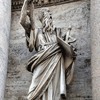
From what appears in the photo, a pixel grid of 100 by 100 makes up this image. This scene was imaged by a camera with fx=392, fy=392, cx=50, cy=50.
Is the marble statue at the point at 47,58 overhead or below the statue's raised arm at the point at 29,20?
below

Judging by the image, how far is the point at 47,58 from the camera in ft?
17.9

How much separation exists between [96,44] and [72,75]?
575 millimetres

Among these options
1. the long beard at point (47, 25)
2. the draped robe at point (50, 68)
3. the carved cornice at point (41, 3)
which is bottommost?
the draped robe at point (50, 68)

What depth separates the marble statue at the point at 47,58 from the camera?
5.21 metres

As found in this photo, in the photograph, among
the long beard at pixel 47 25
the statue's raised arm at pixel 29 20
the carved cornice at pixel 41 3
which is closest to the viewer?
the statue's raised arm at pixel 29 20

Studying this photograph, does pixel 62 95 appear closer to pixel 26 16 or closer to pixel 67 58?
pixel 67 58

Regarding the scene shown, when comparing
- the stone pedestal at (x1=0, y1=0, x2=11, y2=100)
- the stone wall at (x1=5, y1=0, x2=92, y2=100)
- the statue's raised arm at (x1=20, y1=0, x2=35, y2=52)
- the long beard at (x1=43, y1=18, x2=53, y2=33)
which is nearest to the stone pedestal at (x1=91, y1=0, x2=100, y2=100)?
the stone wall at (x1=5, y1=0, x2=92, y2=100)

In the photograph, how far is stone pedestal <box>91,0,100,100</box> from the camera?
5071mm

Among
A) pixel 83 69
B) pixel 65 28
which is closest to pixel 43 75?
pixel 83 69

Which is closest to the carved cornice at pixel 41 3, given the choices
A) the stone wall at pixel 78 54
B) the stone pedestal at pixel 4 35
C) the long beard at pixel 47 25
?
the stone wall at pixel 78 54

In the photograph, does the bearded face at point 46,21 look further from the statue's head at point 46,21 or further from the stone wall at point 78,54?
the stone wall at point 78,54

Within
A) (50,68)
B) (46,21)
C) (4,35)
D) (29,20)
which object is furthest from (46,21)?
(50,68)

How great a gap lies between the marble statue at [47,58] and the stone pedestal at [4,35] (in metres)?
0.42

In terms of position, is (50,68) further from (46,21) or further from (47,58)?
(46,21)
